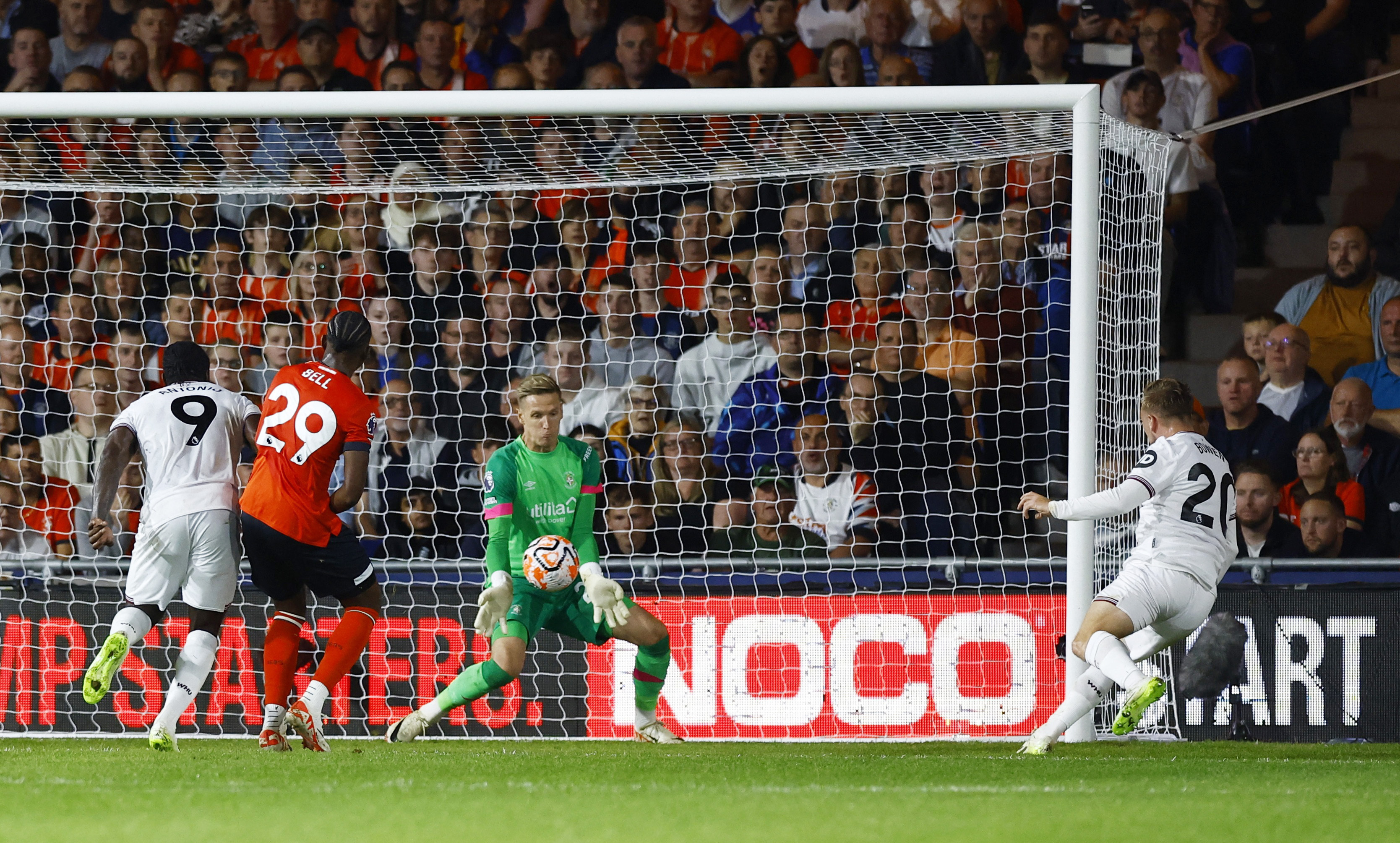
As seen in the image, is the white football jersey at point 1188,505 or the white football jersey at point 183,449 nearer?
the white football jersey at point 1188,505

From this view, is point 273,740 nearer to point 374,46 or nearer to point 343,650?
point 343,650

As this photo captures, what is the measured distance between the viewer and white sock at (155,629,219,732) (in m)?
5.98

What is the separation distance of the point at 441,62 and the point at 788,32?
219 centimetres

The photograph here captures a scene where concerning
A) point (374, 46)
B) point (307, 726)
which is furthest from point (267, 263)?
point (307, 726)

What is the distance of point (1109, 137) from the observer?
6887 mm

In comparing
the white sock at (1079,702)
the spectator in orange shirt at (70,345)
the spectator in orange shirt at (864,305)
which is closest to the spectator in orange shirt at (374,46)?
the spectator in orange shirt at (70,345)

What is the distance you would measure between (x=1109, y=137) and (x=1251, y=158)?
2.68 m

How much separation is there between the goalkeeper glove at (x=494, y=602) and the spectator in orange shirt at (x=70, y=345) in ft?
12.9

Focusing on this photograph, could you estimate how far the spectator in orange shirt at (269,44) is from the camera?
10242mm

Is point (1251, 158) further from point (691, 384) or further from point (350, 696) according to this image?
point (350, 696)

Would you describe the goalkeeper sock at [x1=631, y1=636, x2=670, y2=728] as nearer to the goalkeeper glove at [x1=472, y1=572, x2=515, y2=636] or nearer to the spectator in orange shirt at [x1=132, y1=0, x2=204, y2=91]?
→ the goalkeeper glove at [x1=472, y1=572, x2=515, y2=636]

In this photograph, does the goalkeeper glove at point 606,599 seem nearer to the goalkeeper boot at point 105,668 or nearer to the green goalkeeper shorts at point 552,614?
the green goalkeeper shorts at point 552,614

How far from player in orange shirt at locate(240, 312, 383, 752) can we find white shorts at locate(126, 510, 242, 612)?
0.13 metres

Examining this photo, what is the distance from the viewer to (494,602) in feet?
19.5
